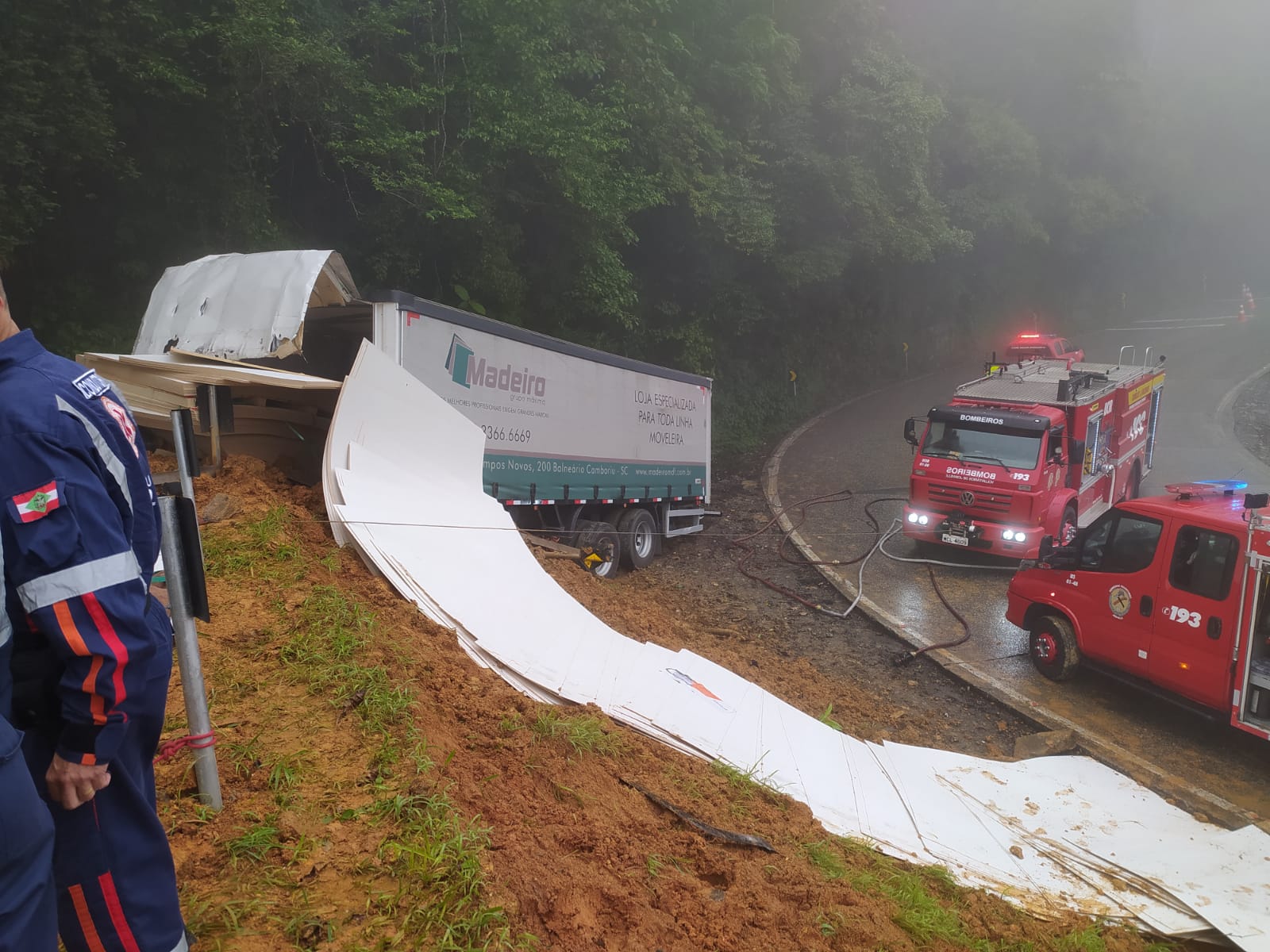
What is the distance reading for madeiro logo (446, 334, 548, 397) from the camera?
28.1 ft

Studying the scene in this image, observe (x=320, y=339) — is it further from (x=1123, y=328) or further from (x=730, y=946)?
(x=1123, y=328)

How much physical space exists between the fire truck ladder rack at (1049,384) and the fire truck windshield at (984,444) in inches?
34.3

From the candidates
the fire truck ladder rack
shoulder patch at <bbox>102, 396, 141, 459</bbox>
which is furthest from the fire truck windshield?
shoulder patch at <bbox>102, 396, 141, 459</bbox>

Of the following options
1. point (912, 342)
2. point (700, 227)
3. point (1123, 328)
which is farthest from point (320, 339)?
point (1123, 328)

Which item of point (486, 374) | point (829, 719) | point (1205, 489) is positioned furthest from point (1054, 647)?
point (486, 374)

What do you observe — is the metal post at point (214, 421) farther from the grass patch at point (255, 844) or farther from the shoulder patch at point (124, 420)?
the shoulder patch at point (124, 420)

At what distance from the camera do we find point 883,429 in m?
22.2

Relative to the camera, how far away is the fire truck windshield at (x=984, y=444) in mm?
11766

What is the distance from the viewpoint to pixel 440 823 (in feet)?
9.39

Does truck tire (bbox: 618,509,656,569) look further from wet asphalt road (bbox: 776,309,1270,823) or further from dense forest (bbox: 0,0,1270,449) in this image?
dense forest (bbox: 0,0,1270,449)

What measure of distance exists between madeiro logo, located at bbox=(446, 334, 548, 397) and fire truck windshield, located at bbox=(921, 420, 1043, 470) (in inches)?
253

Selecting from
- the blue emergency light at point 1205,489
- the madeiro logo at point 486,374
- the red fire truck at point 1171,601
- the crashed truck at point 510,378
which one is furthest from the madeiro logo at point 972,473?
the madeiro logo at point 486,374

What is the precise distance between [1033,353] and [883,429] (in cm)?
500

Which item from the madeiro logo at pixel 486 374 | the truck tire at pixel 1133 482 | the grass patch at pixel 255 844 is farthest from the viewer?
the truck tire at pixel 1133 482
